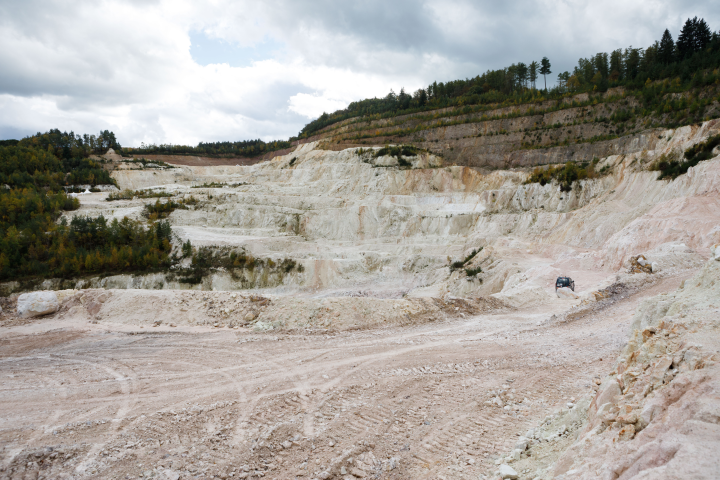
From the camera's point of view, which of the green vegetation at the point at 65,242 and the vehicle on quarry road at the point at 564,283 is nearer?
the vehicle on quarry road at the point at 564,283

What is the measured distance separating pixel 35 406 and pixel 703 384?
1049 centimetres

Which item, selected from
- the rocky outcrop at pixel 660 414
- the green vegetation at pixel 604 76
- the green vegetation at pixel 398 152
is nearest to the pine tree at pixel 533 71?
the green vegetation at pixel 604 76

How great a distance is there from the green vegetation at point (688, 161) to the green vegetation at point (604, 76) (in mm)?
25250

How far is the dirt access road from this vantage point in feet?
17.7

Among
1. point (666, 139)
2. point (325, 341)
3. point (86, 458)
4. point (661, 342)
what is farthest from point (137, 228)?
point (666, 139)

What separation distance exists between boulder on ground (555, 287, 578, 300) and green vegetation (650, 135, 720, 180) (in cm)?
1398

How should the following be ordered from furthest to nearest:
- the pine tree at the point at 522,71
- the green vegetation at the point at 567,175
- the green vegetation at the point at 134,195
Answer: the pine tree at the point at 522,71
the green vegetation at the point at 134,195
the green vegetation at the point at 567,175

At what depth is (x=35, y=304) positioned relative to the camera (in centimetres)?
1462

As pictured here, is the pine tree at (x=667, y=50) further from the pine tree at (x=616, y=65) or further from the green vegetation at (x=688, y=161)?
the green vegetation at (x=688, y=161)

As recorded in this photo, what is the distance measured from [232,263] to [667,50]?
65081mm

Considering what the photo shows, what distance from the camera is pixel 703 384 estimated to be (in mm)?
3188

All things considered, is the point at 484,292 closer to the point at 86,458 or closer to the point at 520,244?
the point at 520,244

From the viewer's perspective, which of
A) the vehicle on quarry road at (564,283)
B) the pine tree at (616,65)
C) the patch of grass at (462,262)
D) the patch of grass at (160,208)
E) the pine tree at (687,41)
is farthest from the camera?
the pine tree at (616,65)

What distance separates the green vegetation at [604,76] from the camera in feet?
150
